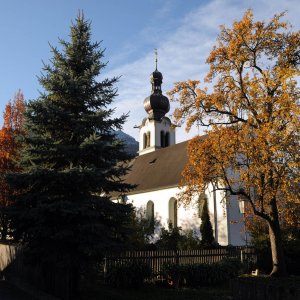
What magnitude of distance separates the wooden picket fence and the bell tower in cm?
3348

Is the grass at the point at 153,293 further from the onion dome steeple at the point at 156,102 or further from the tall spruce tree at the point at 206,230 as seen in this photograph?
the onion dome steeple at the point at 156,102

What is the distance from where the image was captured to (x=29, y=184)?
12.2m

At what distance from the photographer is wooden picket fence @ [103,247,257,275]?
14719mm

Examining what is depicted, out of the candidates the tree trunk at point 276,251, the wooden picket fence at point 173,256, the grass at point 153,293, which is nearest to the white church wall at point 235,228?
the wooden picket fence at point 173,256

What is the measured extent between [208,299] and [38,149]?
24.1 feet

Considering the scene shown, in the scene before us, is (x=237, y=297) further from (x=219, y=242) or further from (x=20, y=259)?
(x=219, y=242)

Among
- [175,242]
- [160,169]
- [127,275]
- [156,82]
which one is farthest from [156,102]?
[127,275]

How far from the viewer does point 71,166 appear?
475 inches

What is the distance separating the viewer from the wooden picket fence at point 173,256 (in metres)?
14.7

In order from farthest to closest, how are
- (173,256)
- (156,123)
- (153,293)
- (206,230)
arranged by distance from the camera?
(156,123) < (206,230) < (173,256) < (153,293)

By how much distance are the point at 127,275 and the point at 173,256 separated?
3.42 meters

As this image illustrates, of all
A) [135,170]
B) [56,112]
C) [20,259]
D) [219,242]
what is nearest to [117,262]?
[20,259]

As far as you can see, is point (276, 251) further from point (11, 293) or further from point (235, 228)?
point (235, 228)

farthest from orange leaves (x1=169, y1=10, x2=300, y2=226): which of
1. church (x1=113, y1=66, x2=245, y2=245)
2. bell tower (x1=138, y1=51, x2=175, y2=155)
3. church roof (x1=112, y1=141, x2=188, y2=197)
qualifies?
bell tower (x1=138, y1=51, x2=175, y2=155)
